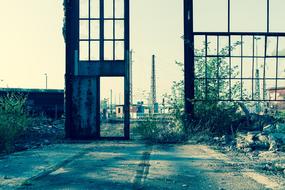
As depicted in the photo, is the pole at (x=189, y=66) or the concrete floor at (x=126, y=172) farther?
the pole at (x=189, y=66)

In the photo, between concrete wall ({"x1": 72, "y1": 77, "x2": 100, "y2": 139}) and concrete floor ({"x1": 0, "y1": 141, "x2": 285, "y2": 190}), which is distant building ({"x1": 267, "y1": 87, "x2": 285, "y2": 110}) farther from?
concrete floor ({"x1": 0, "y1": 141, "x2": 285, "y2": 190})

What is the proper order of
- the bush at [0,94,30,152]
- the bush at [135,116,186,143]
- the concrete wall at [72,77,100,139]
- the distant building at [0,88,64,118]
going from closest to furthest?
the bush at [0,94,30,152] → the bush at [135,116,186,143] → the concrete wall at [72,77,100,139] → the distant building at [0,88,64,118]

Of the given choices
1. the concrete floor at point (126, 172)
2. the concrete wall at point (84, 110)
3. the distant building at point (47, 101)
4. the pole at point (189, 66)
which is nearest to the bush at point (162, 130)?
the pole at point (189, 66)

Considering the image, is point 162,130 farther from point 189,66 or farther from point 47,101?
point 47,101

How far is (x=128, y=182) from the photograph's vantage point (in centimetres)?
482

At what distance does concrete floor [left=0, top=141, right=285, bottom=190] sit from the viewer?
15.4ft

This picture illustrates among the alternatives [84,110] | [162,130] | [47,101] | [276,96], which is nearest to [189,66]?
[162,130]

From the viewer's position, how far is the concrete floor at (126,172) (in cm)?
468

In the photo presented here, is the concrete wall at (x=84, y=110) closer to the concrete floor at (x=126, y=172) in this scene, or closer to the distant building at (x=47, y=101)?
the concrete floor at (x=126, y=172)

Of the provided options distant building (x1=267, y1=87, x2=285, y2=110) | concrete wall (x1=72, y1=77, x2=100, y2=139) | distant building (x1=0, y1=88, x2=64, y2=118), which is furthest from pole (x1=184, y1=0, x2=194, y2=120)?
distant building (x1=0, y1=88, x2=64, y2=118)

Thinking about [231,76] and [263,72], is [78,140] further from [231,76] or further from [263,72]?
[263,72]

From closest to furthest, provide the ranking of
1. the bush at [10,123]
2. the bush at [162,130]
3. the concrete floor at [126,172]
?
the concrete floor at [126,172], the bush at [10,123], the bush at [162,130]

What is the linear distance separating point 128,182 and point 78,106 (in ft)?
24.5

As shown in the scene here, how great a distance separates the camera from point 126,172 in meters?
5.60
